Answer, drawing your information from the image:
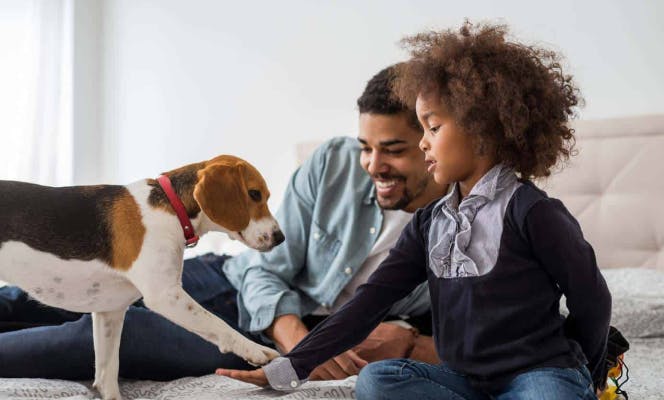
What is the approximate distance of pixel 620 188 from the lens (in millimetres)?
2234

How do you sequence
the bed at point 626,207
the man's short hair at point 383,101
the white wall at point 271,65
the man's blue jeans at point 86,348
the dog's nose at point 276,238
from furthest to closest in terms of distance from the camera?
the white wall at point 271,65
the bed at point 626,207
the man's short hair at point 383,101
the man's blue jeans at point 86,348
the dog's nose at point 276,238

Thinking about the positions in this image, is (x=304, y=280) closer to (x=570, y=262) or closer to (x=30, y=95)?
(x=570, y=262)

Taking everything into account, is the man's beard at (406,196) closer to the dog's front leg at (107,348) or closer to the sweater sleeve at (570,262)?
the sweater sleeve at (570,262)

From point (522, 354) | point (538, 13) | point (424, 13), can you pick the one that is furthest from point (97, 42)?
point (522, 354)

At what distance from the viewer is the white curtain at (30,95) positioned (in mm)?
2885

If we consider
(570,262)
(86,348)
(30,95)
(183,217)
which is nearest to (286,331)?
(86,348)

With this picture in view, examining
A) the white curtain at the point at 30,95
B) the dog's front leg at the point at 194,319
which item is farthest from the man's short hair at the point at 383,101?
the white curtain at the point at 30,95

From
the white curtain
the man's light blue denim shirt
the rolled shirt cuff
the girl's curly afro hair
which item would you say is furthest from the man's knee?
the white curtain

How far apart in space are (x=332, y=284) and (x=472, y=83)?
762 millimetres

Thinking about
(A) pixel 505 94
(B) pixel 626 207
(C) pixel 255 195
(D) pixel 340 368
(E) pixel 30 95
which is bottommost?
(D) pixel 340 368

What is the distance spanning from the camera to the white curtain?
2.88 meters

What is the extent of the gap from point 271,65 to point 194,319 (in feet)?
6.90

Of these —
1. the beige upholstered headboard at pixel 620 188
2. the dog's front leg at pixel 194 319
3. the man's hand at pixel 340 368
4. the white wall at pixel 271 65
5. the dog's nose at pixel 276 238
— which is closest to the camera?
→ the dog's front leg at pixel 194 319

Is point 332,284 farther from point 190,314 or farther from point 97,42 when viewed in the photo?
point 97,42
